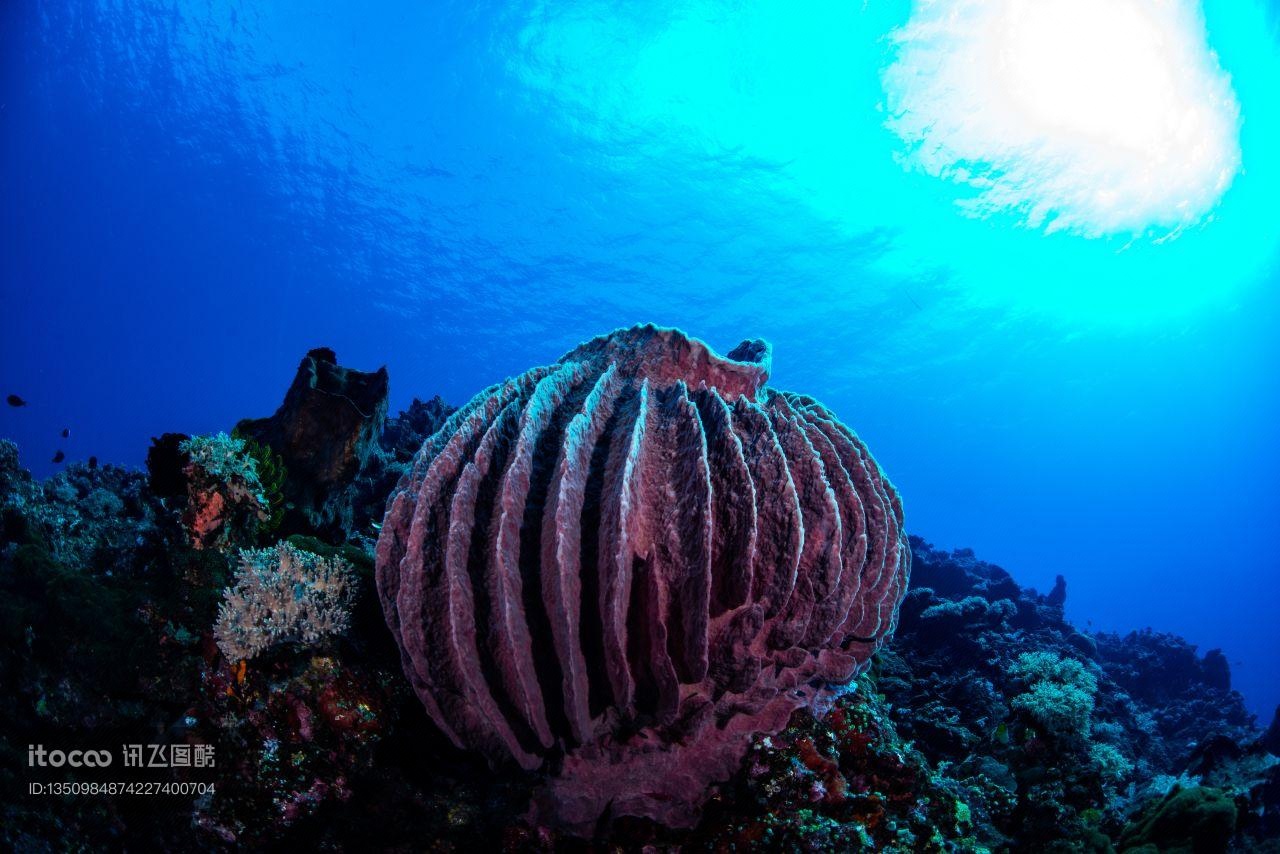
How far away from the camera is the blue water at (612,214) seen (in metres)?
37.5

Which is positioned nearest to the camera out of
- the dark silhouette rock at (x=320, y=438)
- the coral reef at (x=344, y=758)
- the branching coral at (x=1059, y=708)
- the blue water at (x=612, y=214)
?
the coral reef at (x=344, y=758)

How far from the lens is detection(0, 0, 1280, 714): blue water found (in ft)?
123

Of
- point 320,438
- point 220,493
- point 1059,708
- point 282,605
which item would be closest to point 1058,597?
point 1059,708

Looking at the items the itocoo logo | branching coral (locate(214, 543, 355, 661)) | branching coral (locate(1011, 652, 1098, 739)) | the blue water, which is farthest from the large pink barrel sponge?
the blue water

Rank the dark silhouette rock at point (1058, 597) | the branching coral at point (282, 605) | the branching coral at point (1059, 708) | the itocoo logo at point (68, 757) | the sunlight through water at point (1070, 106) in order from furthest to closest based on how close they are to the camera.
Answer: the sunlight through water at point (1070, 106) → the dark silhouette rock at point (1058, 597) → the branching coral at point (1059, 708) → the itocoo logo at point (68, 757) → the branching coral at point (282, 605)

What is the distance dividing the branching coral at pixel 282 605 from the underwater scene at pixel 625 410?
0.03m

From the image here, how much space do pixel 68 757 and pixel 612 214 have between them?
168 ft

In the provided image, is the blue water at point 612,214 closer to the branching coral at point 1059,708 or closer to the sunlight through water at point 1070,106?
the sunlight through water at point 1070,106

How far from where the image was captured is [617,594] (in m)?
2.52

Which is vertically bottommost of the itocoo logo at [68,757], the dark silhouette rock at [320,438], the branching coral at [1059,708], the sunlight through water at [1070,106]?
the branching coral at [1059,708]

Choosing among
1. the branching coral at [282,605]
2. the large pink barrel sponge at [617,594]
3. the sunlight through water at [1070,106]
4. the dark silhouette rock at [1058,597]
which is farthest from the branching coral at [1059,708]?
the sunlight through water at [1070,106]

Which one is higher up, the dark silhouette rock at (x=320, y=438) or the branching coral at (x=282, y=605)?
the dark silhouette rock at (x=320, y=438)

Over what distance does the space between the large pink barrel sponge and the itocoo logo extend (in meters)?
2.62

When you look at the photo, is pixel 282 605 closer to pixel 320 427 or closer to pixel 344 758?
pixel 344 758
